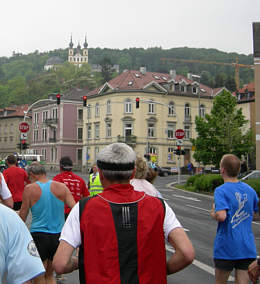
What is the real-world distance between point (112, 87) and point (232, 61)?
257 ft

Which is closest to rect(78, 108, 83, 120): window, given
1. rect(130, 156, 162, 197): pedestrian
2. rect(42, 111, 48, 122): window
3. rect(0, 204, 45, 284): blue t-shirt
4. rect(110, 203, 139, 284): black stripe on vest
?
rect(42, 111, 48, 122): window

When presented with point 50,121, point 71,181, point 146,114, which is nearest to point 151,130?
point 146,114

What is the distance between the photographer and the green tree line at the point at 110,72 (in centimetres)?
12275

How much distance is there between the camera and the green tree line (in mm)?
122750

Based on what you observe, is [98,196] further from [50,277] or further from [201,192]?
[201,192]

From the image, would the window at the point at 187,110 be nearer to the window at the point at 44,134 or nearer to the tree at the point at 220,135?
the window at the point at 44,134

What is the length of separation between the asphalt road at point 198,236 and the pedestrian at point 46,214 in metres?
1.12

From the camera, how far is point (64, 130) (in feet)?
260

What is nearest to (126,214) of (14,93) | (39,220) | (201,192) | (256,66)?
(39,220)

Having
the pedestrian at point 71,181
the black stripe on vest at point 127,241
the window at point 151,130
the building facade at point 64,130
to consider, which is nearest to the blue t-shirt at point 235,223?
the black stripe on vest at point 127,241

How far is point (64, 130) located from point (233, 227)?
2944 inches

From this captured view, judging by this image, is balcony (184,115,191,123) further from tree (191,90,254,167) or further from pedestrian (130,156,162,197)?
pedestrian (130,156,162,197)

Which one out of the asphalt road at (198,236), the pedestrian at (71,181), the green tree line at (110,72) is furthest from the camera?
the green tree line at (110,72)

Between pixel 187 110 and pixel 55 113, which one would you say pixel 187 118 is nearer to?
pixel 187 110
